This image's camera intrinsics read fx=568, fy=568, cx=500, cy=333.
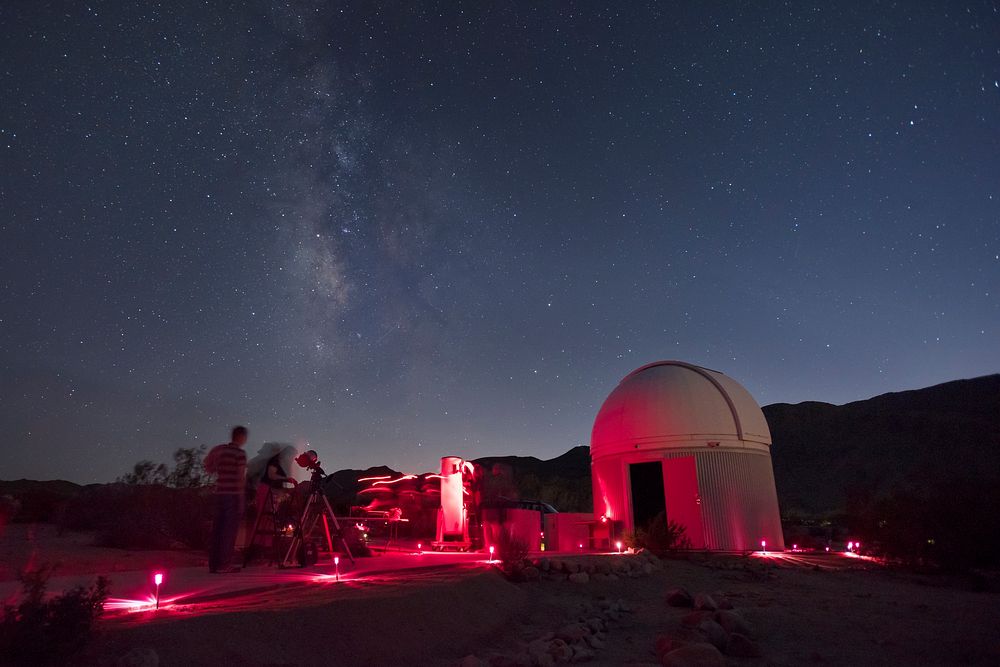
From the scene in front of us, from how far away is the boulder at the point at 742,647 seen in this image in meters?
5.38

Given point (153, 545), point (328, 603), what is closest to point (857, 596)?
point (328, 603)

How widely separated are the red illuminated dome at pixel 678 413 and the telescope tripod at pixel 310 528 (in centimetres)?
970

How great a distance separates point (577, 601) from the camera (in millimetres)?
7793

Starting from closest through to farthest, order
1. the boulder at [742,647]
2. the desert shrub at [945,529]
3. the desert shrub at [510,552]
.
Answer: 1. the boulder at [742,647]
2. the desert shrub at [510,552]
3. the desert shrub at [945,529]

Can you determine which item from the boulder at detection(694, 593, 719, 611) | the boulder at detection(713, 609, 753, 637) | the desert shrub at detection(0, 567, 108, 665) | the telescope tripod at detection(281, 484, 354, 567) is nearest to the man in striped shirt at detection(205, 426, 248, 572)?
the telescope tripod at detection(281, 484, 354, 567)

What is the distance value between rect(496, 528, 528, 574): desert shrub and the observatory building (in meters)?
7.07

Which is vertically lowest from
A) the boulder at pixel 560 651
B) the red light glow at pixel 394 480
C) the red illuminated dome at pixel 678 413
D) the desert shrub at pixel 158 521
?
the boulder at pixel 560 651

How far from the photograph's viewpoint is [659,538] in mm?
12641

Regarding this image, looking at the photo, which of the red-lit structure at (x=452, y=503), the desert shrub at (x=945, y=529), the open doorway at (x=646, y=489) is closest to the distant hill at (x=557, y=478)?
the open doorway at (x=646, y=489)

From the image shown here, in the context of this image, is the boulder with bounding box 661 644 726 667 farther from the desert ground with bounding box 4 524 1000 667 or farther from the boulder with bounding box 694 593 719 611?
the boulder with bounding box 694 593 719 611

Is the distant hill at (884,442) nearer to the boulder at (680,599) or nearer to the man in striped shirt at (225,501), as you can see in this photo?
the boulder at (680,599)

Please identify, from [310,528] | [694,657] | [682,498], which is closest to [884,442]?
[682,498]

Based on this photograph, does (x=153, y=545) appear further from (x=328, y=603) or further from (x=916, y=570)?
(x=916, y=570)

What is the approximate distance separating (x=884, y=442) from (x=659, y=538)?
48.7 metres
